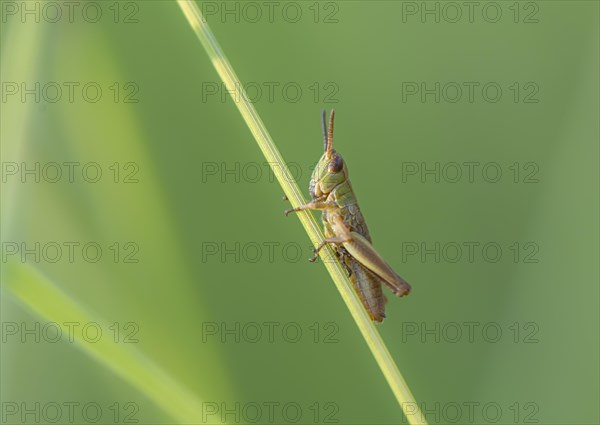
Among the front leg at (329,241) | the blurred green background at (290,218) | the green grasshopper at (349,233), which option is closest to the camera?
the blurred green background at (290,218)

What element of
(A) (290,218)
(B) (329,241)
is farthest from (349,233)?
(A) (290,218)

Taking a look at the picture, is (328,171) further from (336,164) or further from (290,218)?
(290,218)

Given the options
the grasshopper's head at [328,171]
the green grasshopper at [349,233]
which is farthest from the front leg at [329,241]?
the grasshopper's head at [328,171]

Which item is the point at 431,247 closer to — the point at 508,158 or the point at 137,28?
the point at 508,158

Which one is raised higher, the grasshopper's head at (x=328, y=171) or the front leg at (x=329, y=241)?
the grasshopper's head at (x=328, y=171)

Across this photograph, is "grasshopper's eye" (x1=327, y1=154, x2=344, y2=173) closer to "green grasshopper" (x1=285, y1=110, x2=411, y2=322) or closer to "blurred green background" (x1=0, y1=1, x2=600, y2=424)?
"green grasshopper" (x1=285, y1=110, x2=411, y2=322)

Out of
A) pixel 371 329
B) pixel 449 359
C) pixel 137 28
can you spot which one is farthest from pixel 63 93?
pixel 449 359

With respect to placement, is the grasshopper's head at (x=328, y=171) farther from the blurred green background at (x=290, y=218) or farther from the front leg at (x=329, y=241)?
the front leg at (x=329, y=241)
